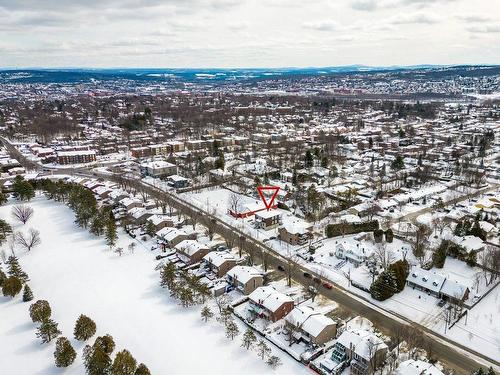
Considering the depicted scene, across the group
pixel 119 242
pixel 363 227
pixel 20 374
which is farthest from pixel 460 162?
pixel 20 374

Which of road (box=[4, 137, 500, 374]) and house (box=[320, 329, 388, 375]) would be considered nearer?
house (box=[320, 329, 388, 375])

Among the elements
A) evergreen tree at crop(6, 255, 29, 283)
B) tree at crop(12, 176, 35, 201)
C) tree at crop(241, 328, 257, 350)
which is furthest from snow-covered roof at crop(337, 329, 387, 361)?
tree at crop(12, 176, 35, 201)

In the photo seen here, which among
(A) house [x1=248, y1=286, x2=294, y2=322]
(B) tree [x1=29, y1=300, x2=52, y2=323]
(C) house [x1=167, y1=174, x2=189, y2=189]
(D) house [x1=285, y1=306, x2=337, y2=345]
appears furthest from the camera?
(C) house [x1=167, y1=174, x2=189, y2=189]

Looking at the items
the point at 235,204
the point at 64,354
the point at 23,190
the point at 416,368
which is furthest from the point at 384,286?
the point at 23,190

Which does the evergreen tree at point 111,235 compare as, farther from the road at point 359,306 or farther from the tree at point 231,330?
the tree at point 231,330

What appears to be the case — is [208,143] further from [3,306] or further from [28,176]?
[3,306]

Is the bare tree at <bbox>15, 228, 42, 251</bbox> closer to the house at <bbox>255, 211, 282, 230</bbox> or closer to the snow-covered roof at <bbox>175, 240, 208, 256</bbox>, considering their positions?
the snow-covered roof at <bbox>175, 240, 208, 256</bbox>

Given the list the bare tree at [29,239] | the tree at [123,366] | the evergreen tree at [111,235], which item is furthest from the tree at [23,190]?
the tree at [123,366]
